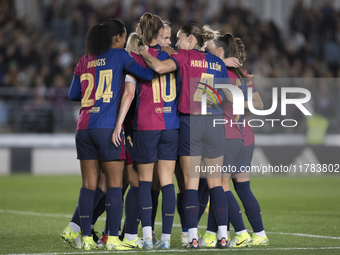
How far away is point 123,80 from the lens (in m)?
5.31

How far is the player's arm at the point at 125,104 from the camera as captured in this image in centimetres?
511

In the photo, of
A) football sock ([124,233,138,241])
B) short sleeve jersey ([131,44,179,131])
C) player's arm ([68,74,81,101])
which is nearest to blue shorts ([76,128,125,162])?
short sleeve jersey ([131,44,179,131])

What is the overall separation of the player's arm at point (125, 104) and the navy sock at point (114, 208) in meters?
0.47

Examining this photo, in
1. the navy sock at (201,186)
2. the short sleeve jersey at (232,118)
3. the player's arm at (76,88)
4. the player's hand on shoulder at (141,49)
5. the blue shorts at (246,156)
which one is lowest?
the navy sock at (201,186)

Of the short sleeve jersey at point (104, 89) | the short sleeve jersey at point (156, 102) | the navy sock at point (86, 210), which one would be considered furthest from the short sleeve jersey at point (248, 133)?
the navy sock at point (86, 210)

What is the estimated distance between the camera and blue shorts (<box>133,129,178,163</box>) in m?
5.14

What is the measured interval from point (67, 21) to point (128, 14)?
78.0 inches

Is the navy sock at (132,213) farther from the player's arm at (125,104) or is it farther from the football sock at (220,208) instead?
the football sock at (220,208)

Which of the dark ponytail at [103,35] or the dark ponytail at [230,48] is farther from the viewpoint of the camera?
the dark ponytail at [230,48]

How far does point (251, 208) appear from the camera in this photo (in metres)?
5.50

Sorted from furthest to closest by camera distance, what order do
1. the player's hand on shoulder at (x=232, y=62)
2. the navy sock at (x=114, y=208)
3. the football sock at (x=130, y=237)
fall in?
the player's hand on shoulder at (x=232, y=62) < the football sock at (x=130, y=237) < the navy sock at (x=114, y=208)

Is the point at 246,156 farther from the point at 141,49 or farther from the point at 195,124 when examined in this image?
the point at 141,49

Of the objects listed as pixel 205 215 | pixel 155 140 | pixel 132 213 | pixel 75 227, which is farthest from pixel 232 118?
pixel 205 215

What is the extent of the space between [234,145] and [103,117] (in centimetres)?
131
